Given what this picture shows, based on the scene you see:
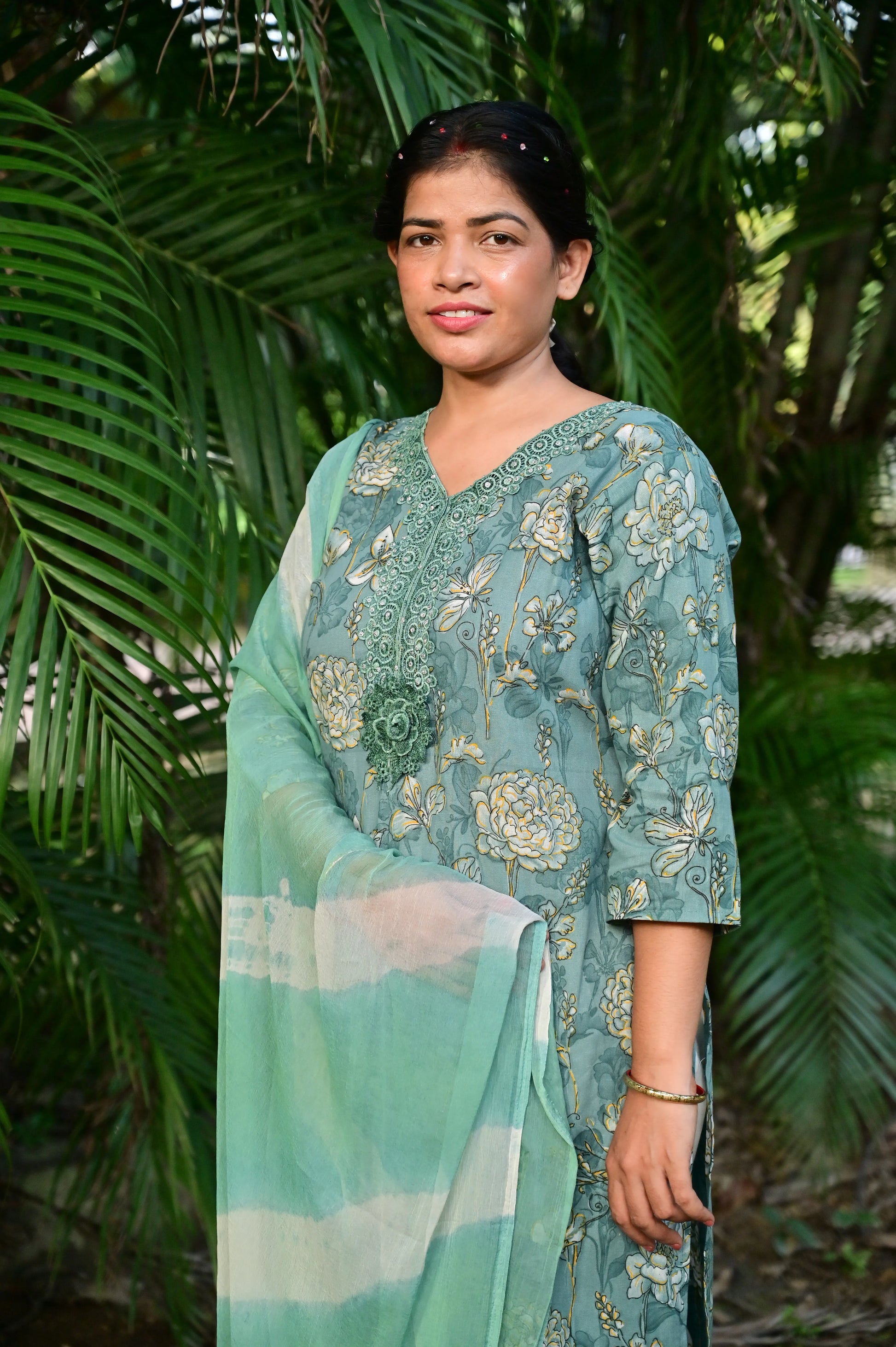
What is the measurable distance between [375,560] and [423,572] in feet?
0.22

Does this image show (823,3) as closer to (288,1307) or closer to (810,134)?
(810,134)

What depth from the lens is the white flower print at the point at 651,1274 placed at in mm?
960

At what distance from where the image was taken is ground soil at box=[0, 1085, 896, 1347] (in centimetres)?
210

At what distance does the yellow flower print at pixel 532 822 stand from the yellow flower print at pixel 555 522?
171mm

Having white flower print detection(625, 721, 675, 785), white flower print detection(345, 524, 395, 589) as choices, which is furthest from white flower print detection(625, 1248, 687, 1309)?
white flower print detection(345, 524, 395, 589)

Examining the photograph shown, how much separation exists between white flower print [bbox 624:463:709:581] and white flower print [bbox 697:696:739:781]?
0.36 ft

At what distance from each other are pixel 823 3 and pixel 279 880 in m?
1.24

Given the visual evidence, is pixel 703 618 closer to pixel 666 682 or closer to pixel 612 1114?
pixel 666 682

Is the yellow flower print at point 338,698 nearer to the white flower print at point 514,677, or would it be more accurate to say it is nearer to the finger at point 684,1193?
the white flower print at point 514,677

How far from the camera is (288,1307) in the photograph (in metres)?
1.05

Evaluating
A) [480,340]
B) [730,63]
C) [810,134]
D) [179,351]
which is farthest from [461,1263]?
[810,134]

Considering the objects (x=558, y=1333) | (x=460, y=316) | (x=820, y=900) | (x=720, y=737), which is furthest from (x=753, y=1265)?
(x=460, y=316)

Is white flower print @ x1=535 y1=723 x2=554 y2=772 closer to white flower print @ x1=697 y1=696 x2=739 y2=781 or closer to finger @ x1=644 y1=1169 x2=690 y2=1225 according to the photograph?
white flower print @ x1=697 y1=696 x2=739 y2=781

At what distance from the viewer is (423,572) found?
3.37 feet
